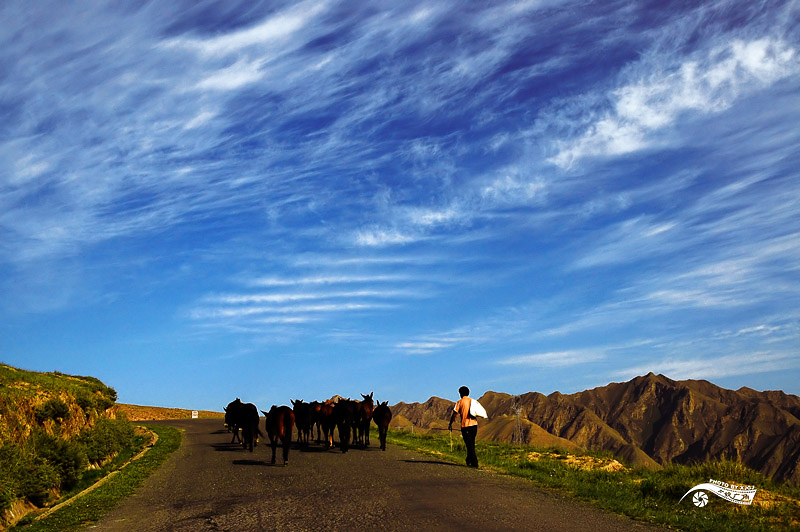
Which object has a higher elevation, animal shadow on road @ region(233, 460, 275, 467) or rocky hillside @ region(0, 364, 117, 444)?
rocky hillside @ region(0, 364, 117, 444)

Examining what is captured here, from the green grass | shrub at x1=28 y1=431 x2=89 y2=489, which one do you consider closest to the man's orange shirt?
the green grass

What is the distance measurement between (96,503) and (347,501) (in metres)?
6.38

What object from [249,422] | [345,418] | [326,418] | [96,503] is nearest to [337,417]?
[345,418]

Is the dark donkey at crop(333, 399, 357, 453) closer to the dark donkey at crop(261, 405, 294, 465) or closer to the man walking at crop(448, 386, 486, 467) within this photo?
the dark donkey at crop(261, 405, 294, 465)

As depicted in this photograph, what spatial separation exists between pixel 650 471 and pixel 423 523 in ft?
37.3

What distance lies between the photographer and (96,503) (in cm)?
1431

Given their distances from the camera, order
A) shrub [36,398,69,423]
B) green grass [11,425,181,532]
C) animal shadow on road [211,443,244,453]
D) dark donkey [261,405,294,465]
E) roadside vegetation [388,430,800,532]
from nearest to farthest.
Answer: roadside vegetation [388,430,800,532]
green grass [11,425,181,532]
dark donkey [261,405,294,465]
shrub [36,398,69,423]
animal shadow on road [211,443,244,453]

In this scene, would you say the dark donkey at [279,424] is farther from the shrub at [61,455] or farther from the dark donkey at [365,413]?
the shrub at [61,455]

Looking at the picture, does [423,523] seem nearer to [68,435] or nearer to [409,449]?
[409,449]

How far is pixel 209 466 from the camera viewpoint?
785 inches

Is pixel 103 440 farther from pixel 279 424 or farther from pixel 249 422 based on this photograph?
pixel 279 424

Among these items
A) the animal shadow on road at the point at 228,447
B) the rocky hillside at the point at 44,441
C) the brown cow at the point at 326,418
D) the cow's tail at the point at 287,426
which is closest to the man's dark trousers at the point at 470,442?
the cow's tail at the point at 287,426

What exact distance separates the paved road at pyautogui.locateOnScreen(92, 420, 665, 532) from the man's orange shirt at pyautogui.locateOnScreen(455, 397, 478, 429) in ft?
4.34

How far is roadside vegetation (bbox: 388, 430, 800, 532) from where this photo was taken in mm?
11734
